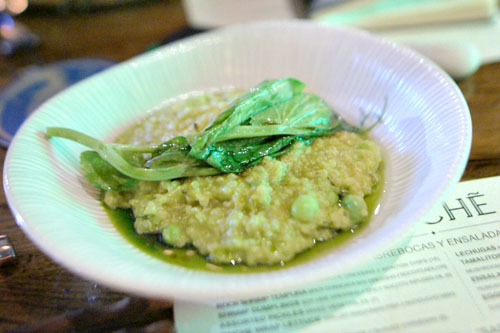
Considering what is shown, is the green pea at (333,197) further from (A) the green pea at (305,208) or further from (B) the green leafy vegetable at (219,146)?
(B) the green leafy vegetable at (219,146)

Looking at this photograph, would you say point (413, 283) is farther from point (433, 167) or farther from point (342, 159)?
point (342, 159)

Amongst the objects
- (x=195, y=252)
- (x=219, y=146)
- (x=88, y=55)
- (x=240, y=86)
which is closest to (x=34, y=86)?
(x=88, y=55)

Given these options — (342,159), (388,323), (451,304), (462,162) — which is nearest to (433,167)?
(462,162)

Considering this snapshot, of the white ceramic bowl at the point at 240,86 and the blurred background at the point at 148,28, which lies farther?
the blurred background at the point at 148,28

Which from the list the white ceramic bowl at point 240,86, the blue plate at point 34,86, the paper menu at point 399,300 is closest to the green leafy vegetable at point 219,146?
the white ceramic bowl at point 240,86

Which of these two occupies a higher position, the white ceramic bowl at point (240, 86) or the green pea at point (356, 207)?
the white ceramic bowl at point (240, 86)

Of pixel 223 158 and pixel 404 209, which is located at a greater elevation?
pixel 223 158
